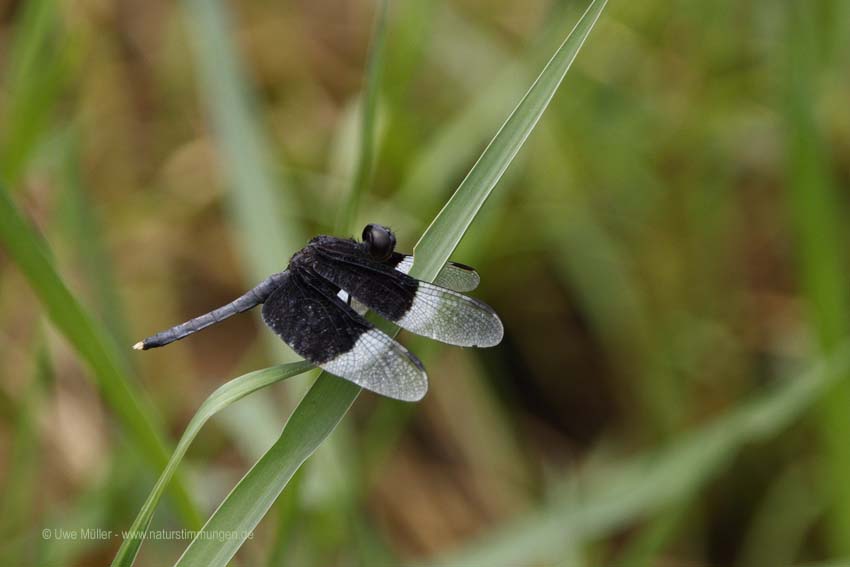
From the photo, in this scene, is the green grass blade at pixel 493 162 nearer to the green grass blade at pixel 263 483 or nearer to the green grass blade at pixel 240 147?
the green grass blade at pixel 263 483

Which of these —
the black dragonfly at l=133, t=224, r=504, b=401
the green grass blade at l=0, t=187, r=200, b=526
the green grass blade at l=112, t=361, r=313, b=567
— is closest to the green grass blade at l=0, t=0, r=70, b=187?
the black dragonfly at l=133, t=224, r=504, b=401

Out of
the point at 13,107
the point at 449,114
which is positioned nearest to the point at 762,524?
the point at 449,114

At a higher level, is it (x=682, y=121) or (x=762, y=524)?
(x=682, y=121)

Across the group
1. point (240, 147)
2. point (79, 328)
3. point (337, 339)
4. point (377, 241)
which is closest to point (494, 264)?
point (240, 147)

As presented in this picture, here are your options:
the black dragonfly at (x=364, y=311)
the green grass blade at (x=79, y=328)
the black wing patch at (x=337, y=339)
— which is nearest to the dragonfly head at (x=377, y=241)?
the black dragonfly at (x=364, y=311)

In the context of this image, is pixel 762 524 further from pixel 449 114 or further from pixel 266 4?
pixel 266 4

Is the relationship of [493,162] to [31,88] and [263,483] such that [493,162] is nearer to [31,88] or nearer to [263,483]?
[263,483]
